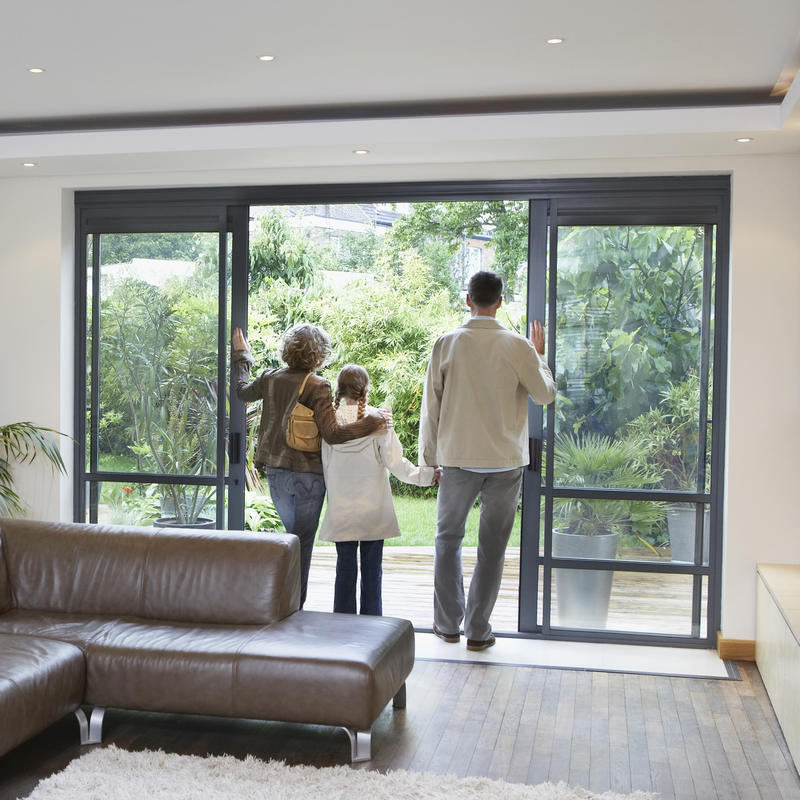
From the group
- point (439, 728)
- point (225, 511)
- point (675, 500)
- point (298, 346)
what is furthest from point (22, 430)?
point (675, 500)

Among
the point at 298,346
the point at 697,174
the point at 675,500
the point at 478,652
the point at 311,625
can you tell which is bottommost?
the point at 478,652

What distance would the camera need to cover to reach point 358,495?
4.50 metres

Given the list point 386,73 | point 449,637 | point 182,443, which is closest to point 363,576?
point 449,637

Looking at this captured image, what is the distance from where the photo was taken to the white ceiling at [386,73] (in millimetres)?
3279

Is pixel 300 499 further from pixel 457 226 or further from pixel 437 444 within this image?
pixel 457 226

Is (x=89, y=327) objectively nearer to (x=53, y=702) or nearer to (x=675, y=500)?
(x=53, y=702)

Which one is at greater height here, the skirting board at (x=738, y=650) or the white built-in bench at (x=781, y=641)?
the white built-in bench at (x=781, y=641)

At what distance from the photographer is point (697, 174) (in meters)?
4.72

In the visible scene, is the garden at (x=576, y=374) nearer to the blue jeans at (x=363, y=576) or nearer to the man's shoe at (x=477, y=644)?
the man's shoe at (x=477, y=644)

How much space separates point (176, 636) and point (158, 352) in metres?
2.21

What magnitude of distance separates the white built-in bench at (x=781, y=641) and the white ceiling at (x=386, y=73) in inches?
76.0

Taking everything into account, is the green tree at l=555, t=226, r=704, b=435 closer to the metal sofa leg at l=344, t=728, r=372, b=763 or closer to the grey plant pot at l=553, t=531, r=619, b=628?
the grey plant pot at l=553, t=531, r=619, b=628

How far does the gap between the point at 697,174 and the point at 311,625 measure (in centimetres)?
285

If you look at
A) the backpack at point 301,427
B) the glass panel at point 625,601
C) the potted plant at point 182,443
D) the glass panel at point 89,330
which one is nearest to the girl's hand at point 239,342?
the potted plant at point 182,443
